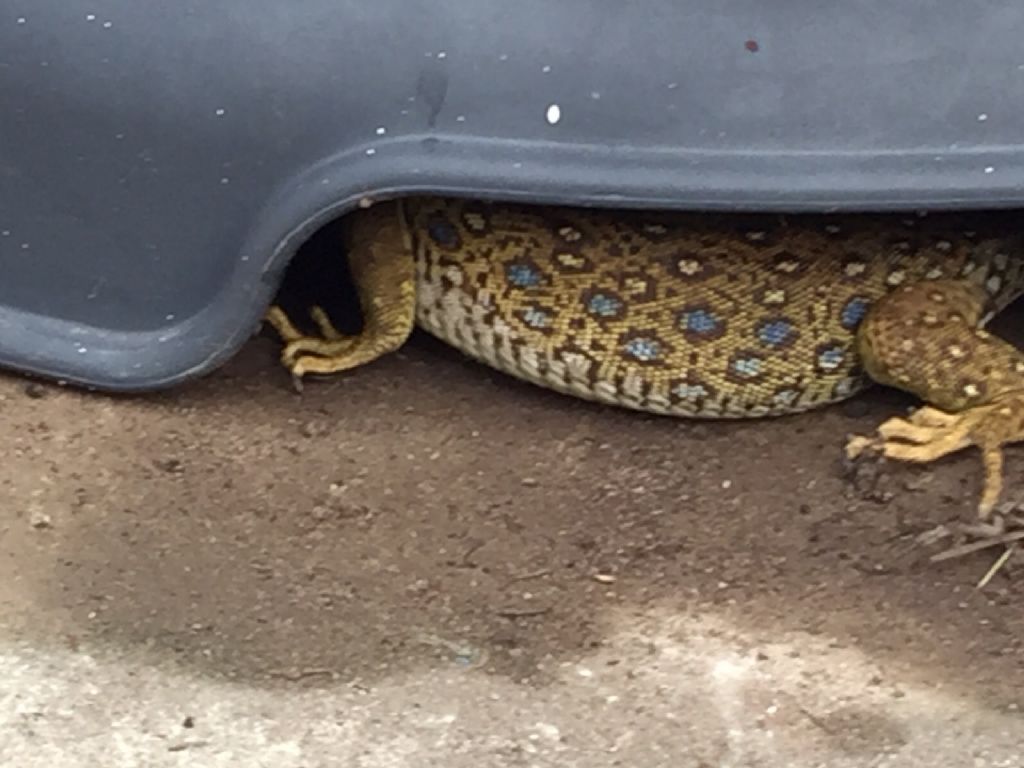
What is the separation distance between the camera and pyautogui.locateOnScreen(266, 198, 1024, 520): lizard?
2273 millimetres

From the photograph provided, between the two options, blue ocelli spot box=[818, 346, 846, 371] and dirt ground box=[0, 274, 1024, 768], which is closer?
dirt ground box=[0, 274, 1024, 768]

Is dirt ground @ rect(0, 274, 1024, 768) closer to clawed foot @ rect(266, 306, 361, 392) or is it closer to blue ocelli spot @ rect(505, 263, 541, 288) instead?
clawed foot @ rect(266, 306, 361, 392)

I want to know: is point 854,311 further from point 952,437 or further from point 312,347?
point 312,347

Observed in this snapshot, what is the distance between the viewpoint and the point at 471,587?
210cm

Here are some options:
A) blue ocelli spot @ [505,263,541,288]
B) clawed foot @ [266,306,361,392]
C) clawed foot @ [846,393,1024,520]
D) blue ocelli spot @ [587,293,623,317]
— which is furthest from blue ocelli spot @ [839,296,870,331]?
clawed foot @ [266,306,361,392]

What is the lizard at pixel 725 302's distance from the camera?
227 centimetres

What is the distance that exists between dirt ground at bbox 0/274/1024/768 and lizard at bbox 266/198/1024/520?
0.08 m

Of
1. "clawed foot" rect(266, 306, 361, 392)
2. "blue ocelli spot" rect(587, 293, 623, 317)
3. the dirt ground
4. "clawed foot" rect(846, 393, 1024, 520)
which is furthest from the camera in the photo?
"clawed foot" rect(266, 306, 361, 392)

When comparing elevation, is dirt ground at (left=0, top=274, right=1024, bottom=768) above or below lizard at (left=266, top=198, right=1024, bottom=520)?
below

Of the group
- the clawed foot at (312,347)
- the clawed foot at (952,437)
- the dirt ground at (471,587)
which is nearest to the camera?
the dirt ground at (471,587)

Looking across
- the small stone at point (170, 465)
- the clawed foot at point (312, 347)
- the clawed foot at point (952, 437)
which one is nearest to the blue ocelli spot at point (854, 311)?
the clawed foot at point (952, 437)

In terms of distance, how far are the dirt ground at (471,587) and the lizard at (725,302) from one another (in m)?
0.08

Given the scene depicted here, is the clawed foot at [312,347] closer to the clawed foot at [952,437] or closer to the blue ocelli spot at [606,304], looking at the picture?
the blue ocelli spot at [606,304]

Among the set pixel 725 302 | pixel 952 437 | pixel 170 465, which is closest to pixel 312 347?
pixel 170 465
